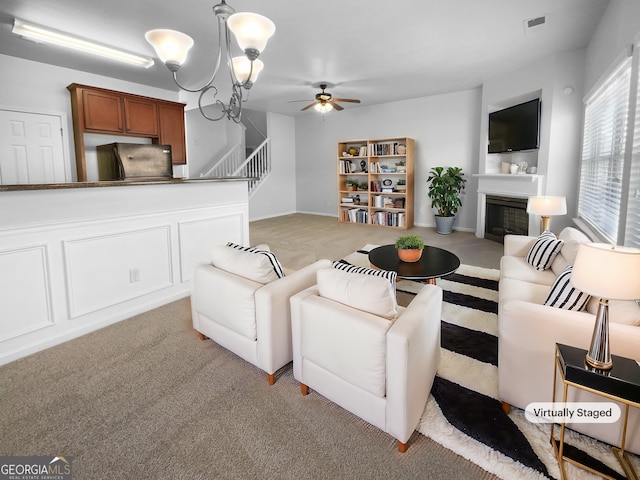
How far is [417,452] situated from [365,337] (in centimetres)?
54

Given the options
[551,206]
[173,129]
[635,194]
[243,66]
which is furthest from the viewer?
[173,129]

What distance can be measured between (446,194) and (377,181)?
170 cm

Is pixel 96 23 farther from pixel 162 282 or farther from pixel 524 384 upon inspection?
pixel 524 384

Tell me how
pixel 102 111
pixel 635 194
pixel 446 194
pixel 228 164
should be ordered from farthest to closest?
pixel 228 164 → pixel 446 194 → pixel 102 111 → pixel 635 194

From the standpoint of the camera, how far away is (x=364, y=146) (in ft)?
24.5

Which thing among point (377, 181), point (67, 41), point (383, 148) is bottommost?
point (377, 181)

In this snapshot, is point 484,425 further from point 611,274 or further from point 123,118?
point 123,118

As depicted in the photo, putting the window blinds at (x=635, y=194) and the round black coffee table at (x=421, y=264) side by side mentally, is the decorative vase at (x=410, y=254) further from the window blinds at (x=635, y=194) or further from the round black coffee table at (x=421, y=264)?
the window blinds at (x=635, y=194)

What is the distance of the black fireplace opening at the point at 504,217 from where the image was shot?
16.3 ft

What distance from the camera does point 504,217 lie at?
17.7 feet

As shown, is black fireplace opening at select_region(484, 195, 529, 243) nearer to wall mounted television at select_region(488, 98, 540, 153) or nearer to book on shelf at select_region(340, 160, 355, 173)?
wall mounted television at select_region(488, 98, 540, 153)

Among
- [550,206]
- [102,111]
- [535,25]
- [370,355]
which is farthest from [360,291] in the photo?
[102,111]

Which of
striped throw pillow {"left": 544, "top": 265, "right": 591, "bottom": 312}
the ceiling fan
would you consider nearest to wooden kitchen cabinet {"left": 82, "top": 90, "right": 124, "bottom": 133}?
the ceiling fan

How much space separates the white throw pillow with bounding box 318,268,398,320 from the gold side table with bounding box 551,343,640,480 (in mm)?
675
